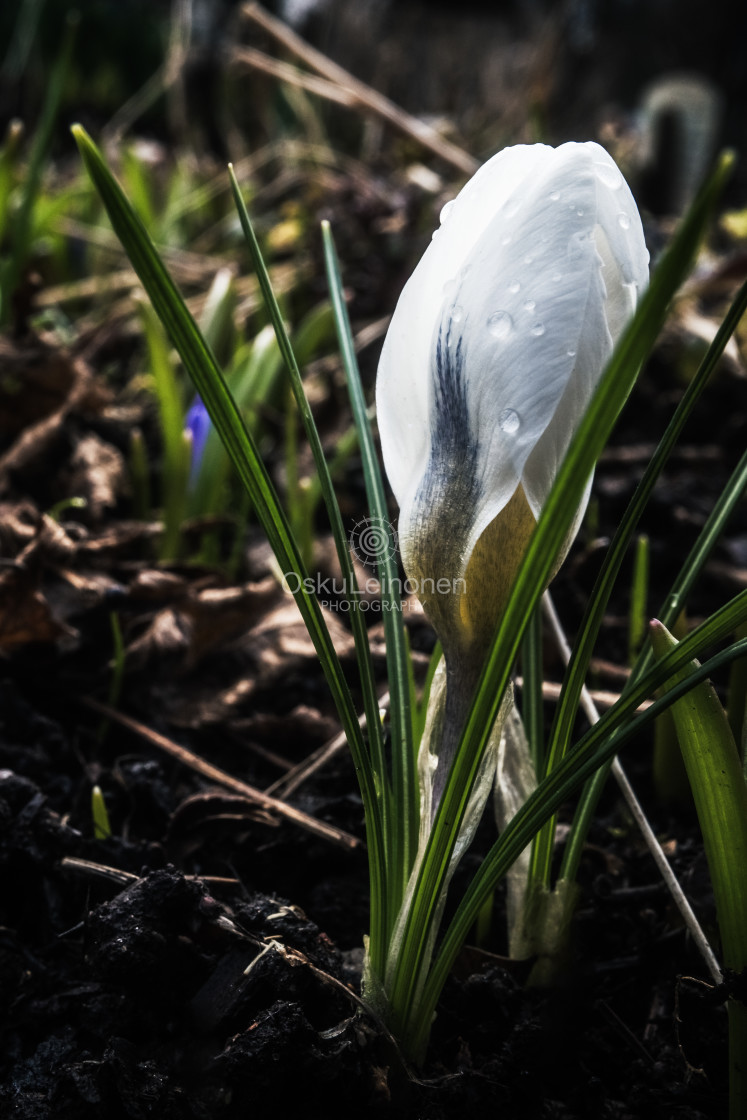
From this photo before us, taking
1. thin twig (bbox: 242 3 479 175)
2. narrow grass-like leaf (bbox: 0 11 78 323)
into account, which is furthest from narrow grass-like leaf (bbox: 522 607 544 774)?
thin twig (bbox: 242 3 479 175)

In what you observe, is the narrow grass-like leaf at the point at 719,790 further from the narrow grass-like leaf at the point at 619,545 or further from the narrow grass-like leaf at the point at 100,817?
the narrow grass-like leaf at the point at 100,817

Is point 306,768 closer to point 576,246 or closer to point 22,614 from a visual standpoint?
point 22,614

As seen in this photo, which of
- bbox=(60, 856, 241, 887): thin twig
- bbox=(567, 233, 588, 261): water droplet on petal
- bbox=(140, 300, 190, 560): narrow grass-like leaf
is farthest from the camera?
bbox=(140, 300, 190, 560): narrow grass-like leaf

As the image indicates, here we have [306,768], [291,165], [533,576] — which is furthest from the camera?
[291,165]

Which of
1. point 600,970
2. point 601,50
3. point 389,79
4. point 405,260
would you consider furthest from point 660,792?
point 601,50

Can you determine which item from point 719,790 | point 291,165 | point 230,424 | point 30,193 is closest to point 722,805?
point 719,790

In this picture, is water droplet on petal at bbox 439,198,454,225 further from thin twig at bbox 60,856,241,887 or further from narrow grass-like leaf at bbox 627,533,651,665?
thin twig at bbox 60,856,241,887

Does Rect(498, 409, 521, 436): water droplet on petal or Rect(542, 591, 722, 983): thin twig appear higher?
Rect(498, 409, 521, 436): water droplet on petal

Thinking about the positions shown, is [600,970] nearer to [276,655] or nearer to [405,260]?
[276,655]
